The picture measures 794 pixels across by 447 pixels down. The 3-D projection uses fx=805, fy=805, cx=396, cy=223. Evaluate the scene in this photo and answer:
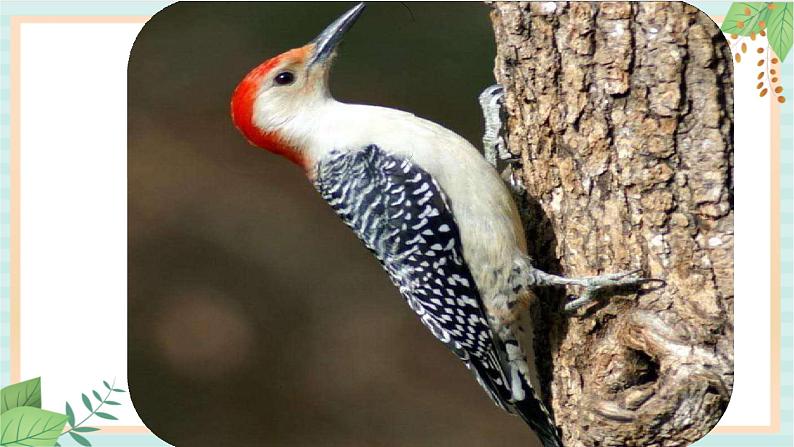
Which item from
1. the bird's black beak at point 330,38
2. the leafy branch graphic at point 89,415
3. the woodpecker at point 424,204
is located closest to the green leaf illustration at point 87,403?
the leafy branch graphic at point 89,415

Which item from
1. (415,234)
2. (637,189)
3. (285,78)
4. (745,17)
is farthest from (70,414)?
(745,17)

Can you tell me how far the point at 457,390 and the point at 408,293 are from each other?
88.0 inches

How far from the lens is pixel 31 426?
2.48m

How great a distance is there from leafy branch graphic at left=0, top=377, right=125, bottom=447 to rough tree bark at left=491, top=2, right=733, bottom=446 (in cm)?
171

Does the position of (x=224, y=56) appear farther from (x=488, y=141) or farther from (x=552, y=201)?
(x=552, y=201)

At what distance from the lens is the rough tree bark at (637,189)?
8.23 ft

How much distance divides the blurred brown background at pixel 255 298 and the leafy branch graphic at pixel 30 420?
83.4 inches

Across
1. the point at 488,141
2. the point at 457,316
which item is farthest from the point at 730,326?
the point at 488,141

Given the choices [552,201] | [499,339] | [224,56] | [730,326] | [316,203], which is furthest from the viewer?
[316,203]

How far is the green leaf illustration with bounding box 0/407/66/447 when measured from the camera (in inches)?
96.2

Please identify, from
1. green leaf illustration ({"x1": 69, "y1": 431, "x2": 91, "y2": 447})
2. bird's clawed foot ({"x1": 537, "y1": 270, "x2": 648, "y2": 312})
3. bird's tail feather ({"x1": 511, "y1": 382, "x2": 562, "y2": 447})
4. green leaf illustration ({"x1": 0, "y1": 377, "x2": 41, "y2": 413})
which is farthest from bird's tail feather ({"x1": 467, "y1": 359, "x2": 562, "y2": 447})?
green leaf illustration ({"x1": 0, "y1": 377, "x2": 41, "y2": 413})

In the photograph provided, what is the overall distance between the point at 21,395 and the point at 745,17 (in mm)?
2501

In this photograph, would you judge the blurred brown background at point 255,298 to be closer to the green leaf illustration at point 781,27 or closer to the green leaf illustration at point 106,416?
the green leaf illustration at point 106,416

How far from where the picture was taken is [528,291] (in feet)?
9.65
